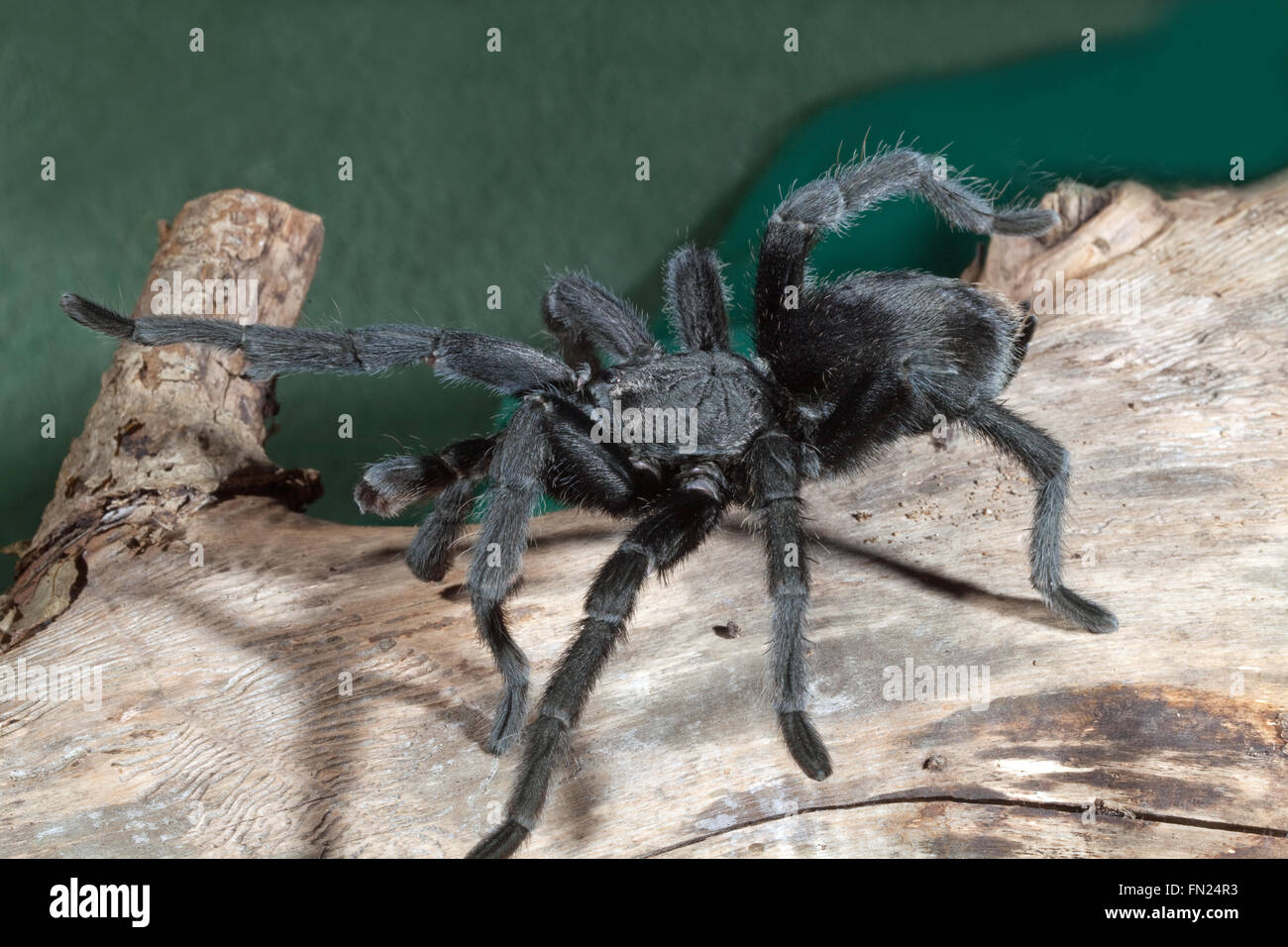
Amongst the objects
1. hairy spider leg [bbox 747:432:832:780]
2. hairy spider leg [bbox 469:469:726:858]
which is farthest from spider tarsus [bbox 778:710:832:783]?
hairy spider leg [bbox 469:469:726:858]

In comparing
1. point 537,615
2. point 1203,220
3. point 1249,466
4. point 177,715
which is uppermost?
point 1203,220

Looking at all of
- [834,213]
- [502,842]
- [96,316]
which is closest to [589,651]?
[502,842]

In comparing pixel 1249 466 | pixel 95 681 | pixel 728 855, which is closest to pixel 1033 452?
pixel 1249 466

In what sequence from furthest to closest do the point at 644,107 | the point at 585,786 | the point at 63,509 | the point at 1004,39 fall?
the point at 644,107 → the point at 1004,39 → the point at 63,509 → the point at 585,786

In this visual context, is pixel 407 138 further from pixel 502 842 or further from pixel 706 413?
pixel 502 842

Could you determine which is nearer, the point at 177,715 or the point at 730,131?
the point at 177,715

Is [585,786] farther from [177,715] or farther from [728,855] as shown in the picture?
[177,715]

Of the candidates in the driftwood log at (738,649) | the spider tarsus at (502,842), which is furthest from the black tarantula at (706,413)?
the driftwood log at (738,649)
